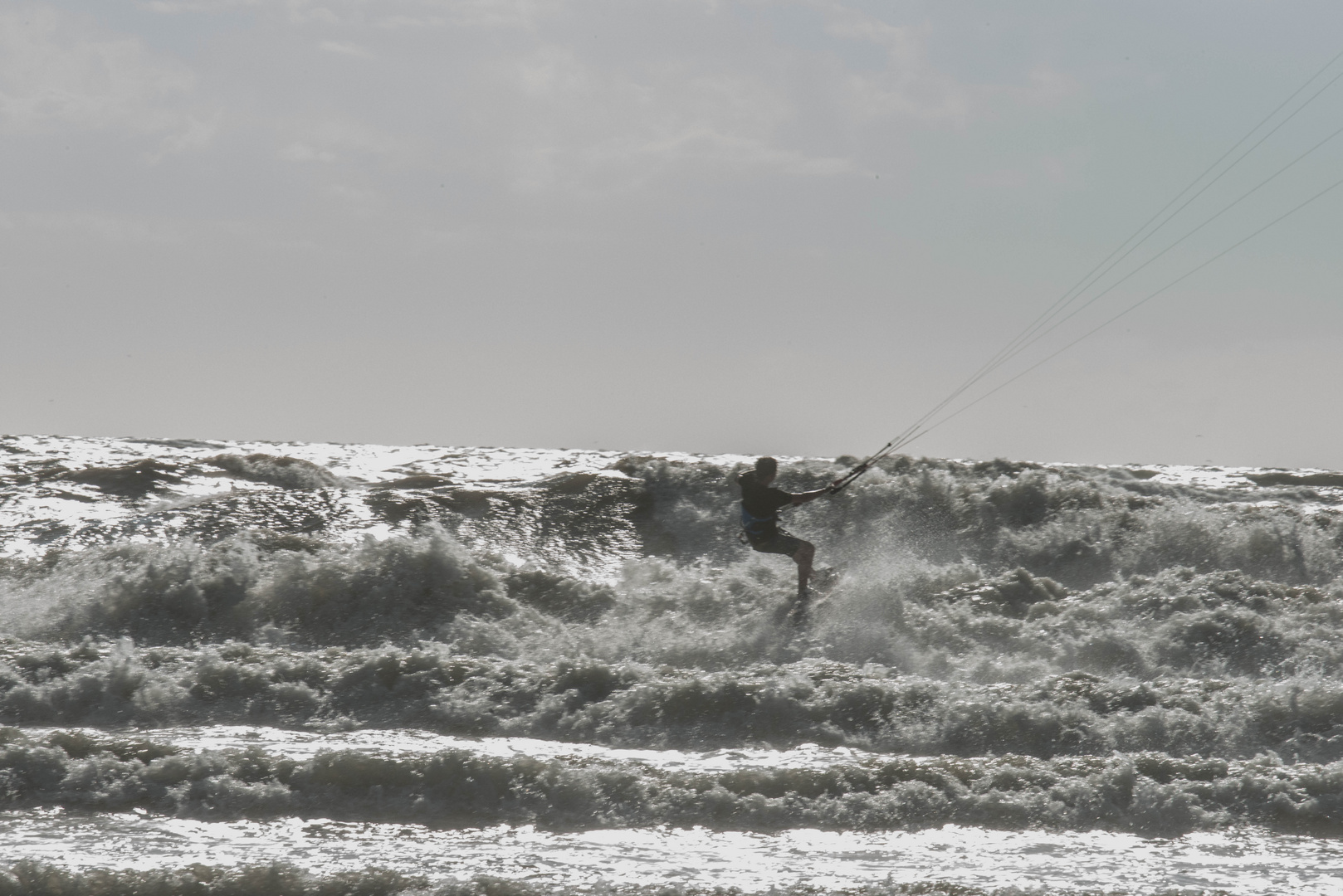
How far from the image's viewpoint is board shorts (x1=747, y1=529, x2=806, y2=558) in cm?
897

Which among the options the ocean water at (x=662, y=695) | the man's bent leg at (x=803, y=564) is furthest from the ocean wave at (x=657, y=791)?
the man's bent leg at (x=803, y=564)

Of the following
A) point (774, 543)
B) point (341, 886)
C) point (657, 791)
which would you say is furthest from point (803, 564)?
point (341, 886)

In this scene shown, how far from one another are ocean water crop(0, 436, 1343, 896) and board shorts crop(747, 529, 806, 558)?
44 cm

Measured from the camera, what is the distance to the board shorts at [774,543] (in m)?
8.97

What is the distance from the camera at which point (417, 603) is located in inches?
354

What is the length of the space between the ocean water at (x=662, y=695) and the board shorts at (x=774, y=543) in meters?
0.44

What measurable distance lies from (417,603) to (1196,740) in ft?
19.1

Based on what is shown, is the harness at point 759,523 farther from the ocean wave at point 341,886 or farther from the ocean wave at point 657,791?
the ocean wave at point 341,886

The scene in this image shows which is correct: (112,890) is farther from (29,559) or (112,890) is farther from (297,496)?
(297,496)

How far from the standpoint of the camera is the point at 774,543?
8969 mm

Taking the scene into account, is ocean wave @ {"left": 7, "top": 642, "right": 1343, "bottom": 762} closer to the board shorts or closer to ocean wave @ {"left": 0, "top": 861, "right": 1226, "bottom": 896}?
ocean wave @ {"left": 0, "top": 861, "right": 1226, "bottom": 896}

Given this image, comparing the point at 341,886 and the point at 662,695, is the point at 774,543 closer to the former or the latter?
the point at 662,695

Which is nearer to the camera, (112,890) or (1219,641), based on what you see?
(112,890)

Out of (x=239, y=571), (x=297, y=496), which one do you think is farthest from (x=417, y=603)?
(x=297, y=496)
